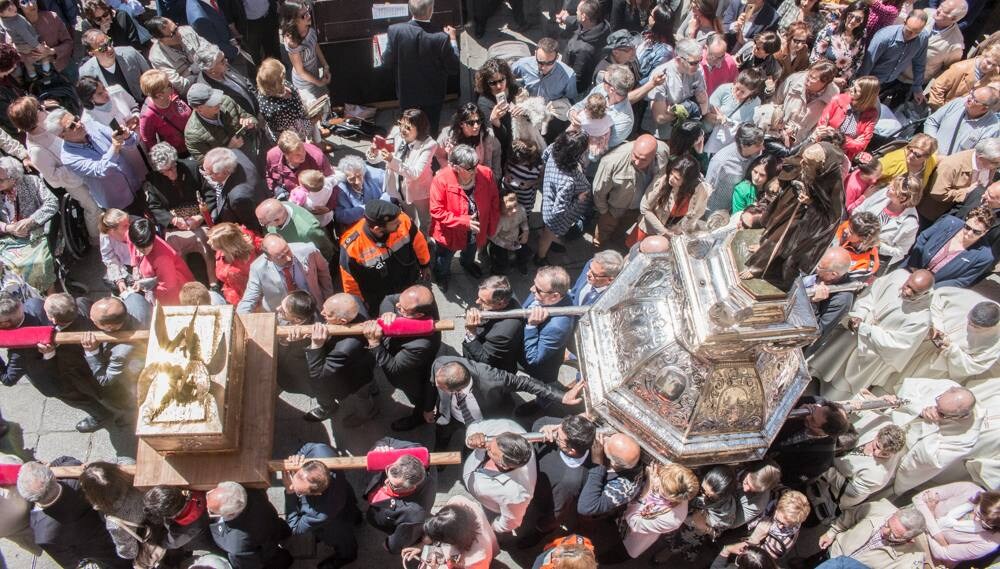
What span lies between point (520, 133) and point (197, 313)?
4115mm

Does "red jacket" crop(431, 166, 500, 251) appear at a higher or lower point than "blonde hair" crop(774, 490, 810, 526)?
higher

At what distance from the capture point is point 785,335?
1.54 m

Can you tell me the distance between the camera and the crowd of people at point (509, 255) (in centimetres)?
492

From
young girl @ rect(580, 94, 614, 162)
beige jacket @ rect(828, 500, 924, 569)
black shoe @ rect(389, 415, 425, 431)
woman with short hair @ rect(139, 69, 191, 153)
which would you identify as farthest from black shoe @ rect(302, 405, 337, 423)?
beige jacket @ rect(828, 500, 924, 569)

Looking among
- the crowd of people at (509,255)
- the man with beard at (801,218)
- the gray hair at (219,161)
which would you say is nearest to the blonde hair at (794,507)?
the crowd of people at (509,255)

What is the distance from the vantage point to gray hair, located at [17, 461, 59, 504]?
14.8 ft

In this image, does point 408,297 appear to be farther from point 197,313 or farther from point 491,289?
point 197,313

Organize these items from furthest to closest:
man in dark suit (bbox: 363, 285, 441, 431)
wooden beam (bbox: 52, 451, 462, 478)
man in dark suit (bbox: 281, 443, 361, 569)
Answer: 1. man in dark suit (bbox: 363, 285, 441, 431)
2. man in dark suit (bbox: 281, 443, 361, 569)
3. wooden beam (bbox: 52, 451, 462, 478)

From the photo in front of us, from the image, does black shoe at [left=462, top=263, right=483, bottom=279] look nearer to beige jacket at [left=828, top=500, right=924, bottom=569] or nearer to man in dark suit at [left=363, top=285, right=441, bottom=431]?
man in dark suit at [left=363, top=285, right=441, bottom=431]

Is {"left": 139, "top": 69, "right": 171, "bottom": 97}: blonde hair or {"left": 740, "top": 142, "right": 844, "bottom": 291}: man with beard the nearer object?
{"left": 740, "top": 142, "right": 844, "bottom": 291}: man with beard

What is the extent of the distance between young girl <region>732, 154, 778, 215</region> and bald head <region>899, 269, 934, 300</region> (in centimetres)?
150

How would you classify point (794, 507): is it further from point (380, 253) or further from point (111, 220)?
point (111, 220)

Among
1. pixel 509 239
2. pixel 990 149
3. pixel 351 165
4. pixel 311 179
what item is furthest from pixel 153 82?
→ pixel 990 149

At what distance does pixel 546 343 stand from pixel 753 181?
2736 mm
